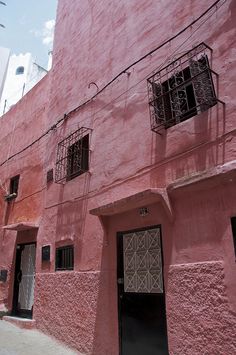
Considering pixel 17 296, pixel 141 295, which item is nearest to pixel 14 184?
pixel 17 296

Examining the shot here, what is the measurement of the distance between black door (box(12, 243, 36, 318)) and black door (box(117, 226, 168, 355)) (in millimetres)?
3768

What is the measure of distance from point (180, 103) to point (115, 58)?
94.8 inches

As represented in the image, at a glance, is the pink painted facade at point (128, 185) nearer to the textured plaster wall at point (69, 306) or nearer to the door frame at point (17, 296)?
the textured plaster wall at point (69, 306)

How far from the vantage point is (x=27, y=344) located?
19.4 feet

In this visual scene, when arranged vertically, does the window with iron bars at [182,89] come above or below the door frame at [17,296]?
above

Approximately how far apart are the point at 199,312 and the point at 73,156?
14.2ft

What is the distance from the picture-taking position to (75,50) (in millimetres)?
8219

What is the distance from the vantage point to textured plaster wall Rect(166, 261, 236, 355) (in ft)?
11.4

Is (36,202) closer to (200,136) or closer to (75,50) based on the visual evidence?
(75,50)

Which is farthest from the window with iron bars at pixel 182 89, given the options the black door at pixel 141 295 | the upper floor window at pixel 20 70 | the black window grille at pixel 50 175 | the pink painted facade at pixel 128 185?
the upper floor window at pixel 20 70

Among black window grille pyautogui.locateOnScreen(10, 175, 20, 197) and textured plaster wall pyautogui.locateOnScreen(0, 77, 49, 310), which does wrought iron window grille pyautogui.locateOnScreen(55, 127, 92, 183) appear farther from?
black window grille pyautogui.locateOnScreen(10, 175, 20, 197)

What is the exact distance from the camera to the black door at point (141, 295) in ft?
14.4

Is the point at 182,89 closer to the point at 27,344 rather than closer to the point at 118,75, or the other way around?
the point at 118,75

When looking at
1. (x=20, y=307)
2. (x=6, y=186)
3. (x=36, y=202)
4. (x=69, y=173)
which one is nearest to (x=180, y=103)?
(x=69, y=173)
